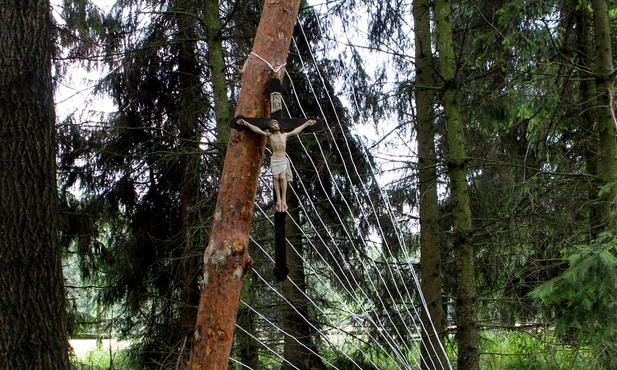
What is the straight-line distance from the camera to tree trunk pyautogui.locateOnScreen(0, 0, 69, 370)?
4.93 m

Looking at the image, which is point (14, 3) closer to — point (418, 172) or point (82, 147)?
point (82, 147)

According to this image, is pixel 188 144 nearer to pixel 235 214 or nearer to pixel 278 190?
pixel 278 190

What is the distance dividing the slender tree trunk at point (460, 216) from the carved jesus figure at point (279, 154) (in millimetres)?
3080

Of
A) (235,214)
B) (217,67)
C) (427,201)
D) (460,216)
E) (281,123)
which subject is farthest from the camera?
(427,201)

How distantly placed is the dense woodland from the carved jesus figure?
0.96 m

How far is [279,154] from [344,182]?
5.82m

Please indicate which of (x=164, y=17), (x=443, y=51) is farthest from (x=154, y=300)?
(x=443, y=51)

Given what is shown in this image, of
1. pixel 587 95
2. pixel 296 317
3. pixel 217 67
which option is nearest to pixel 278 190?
pixel 217 67

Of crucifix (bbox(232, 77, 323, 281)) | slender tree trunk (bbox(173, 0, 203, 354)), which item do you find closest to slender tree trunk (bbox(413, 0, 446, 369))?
slender tree trunk (bbox(173, 0, 203, 354))

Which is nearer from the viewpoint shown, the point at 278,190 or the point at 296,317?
the point at 278,190

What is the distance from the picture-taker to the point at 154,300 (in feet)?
31.9

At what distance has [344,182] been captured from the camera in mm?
9742

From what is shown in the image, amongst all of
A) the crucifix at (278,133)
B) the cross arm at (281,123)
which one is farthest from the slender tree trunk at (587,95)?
the crucifix at (278,133)

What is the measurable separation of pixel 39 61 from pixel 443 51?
421 centimetres
